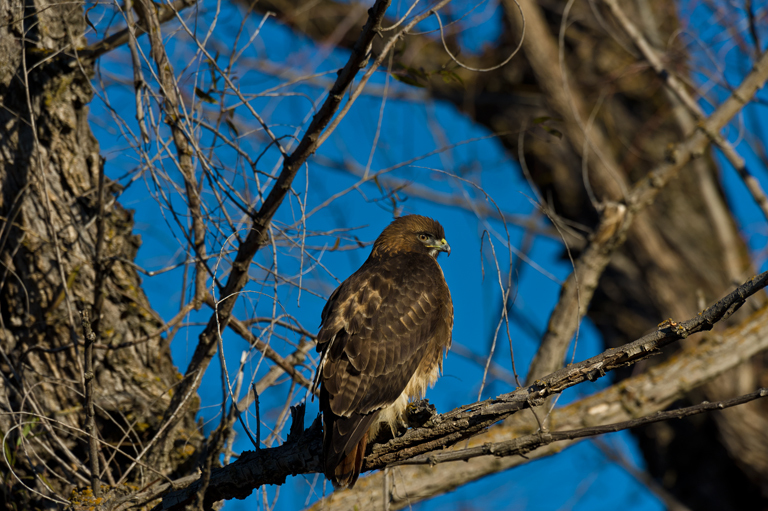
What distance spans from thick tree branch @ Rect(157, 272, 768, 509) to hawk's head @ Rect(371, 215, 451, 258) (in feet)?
5.61

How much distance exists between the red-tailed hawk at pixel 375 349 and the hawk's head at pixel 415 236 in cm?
50

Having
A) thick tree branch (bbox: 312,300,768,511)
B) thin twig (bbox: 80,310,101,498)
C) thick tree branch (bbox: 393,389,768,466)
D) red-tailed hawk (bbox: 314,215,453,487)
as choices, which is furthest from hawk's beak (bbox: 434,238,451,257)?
thin twig (bbox: 80,310,101,498)

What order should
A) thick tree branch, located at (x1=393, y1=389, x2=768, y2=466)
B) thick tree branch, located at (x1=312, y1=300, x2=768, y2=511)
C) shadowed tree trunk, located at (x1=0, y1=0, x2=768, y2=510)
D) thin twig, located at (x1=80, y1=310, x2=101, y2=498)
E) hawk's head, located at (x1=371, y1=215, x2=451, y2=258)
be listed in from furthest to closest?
hawk's head, located at (x1=371, y1=215, x2=451, y2=258)
thick tree branch, located at (x1=312, y1=300, x2=768, y2=511)
shadowed tree trunk, located at (x1=0, y1=0, x2=768, y2=510)
thin twig, located at (x1=80, y1=310, x2=101, y2=498)
thick tree branch, located at (x1=393, y1=389, x2=768, y2=466)

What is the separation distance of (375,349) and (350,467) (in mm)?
644

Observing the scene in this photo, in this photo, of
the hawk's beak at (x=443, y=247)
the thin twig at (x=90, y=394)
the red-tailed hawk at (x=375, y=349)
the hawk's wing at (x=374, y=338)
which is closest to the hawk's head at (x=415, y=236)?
the hawk's beak at (x=443, y=247)

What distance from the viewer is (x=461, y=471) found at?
4355mm

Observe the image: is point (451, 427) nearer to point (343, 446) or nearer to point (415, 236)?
point (343, 446)

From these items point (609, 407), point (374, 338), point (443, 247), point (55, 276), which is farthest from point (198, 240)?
point (609, 407)

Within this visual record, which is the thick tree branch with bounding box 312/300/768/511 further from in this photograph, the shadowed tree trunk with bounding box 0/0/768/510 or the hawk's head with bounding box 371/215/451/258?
the hawk's head with bounding box 371/215/451/258

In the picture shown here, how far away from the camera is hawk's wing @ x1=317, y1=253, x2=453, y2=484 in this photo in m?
3.13

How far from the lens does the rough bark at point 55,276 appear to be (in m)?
3.53

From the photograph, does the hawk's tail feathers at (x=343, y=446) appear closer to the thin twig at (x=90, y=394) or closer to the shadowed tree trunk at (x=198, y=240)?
the shadowed tree trunk at (x=198, y=240)

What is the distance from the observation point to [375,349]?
11.2 ft

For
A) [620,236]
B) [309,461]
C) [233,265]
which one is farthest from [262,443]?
[620,236]
